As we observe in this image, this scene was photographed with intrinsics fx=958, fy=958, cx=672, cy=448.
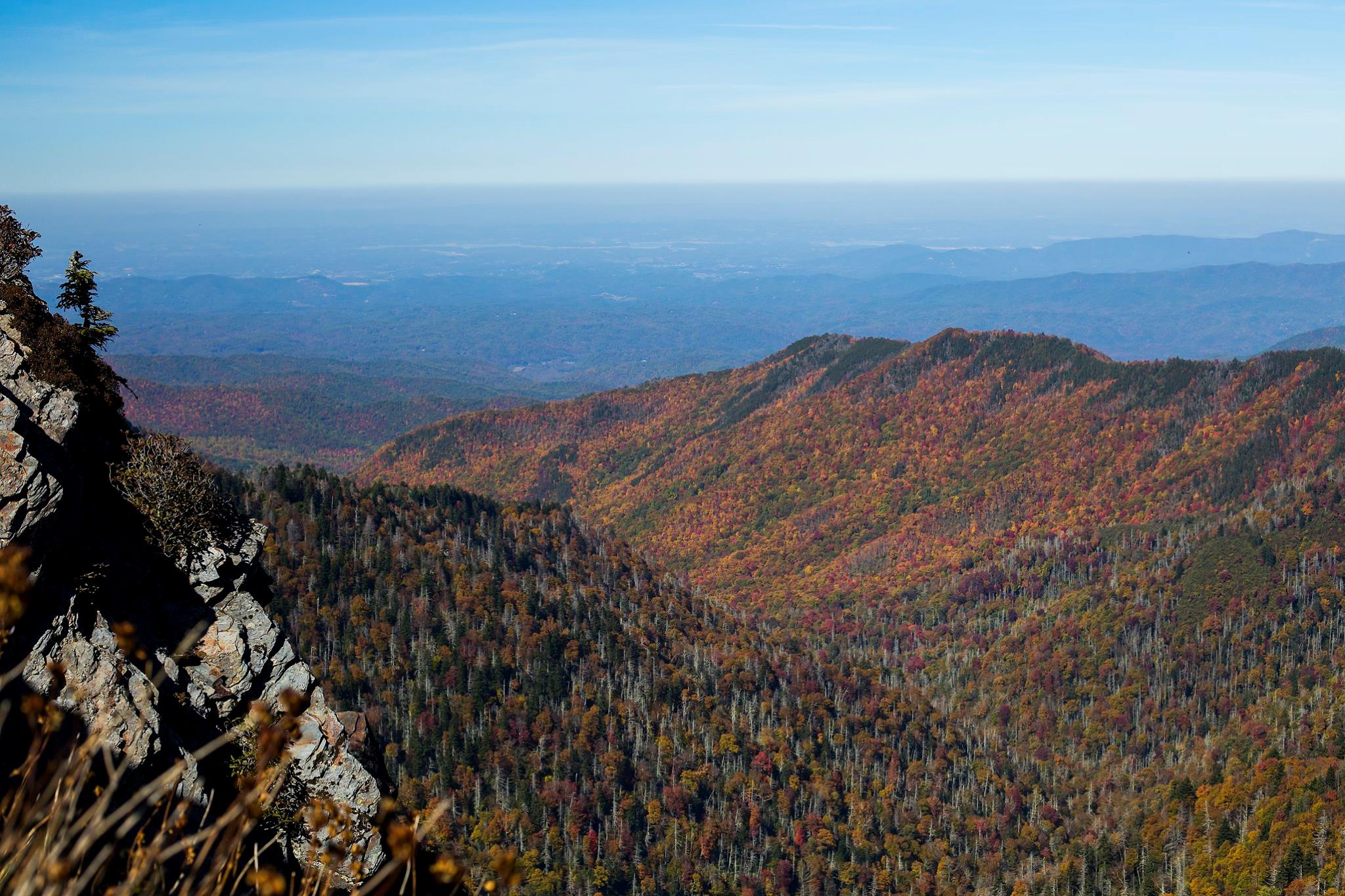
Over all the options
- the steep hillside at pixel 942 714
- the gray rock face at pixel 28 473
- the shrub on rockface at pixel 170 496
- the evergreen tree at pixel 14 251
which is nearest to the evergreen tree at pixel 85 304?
the evergreen tree at pixel 14 251

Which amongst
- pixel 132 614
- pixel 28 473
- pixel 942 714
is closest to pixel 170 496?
pixel 132 614

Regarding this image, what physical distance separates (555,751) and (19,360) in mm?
83327

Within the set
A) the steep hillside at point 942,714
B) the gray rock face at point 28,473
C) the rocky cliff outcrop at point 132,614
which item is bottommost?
the steep hillside at point 942,714

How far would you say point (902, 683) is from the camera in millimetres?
163125

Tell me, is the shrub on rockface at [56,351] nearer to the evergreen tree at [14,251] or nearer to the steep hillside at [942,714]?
the evergreen tree at [14,251]

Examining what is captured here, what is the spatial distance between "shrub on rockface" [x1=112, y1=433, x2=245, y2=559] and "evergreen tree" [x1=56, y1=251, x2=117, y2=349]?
525 cm

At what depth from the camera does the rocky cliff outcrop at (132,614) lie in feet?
61.6

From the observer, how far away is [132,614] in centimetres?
2336

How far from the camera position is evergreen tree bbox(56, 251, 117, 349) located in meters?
30.5

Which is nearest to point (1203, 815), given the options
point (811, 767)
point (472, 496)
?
point (811, 767)

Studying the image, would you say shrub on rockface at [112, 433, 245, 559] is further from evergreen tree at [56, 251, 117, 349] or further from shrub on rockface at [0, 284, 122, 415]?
evergreen tree at [56, 251, 117, 349]

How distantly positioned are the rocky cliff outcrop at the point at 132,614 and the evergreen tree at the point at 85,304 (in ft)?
7.36

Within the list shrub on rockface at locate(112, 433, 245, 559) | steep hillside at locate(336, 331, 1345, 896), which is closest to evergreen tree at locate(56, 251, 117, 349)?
shrub on rockface at locate(112, 433, 245, 559)

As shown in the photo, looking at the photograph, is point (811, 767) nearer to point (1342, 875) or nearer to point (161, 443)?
point (1342, 875)
